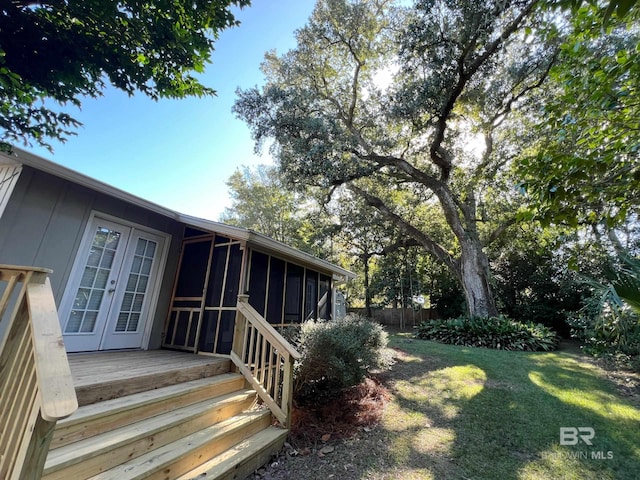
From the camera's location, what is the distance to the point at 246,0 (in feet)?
14.0

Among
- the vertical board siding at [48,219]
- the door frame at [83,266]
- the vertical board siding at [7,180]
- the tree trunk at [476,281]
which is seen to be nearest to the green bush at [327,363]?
the door frame at [83,266]

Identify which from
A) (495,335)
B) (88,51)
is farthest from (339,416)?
(495,335)

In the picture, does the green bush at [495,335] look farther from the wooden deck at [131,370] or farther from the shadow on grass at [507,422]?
the wooden deck at [131,370]

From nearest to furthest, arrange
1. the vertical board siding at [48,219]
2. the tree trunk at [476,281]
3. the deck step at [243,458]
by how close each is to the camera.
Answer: the deck step at [243,458], the vertical board siding at [48,219], the tree trunk at [476,281]

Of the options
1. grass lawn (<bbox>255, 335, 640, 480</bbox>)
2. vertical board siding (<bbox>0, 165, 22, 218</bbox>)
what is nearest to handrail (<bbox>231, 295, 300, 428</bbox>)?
grass lawn (<bbox>255, 335, 640, 480</bbox>)

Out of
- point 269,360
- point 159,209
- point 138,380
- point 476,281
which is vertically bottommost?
point 138,380

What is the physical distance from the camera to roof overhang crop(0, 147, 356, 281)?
128 inches

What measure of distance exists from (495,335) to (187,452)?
868 cm

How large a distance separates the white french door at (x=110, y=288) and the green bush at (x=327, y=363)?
9.34ft

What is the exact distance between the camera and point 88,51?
12.1 ft

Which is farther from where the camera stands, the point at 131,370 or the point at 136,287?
the point at 136,287

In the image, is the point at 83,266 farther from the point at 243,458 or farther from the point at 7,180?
the point at 243,458

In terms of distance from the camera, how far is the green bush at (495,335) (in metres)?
7.94

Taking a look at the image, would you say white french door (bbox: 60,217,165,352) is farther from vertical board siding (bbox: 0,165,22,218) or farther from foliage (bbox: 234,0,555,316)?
foliage (bbox: 234,0,555,316)
